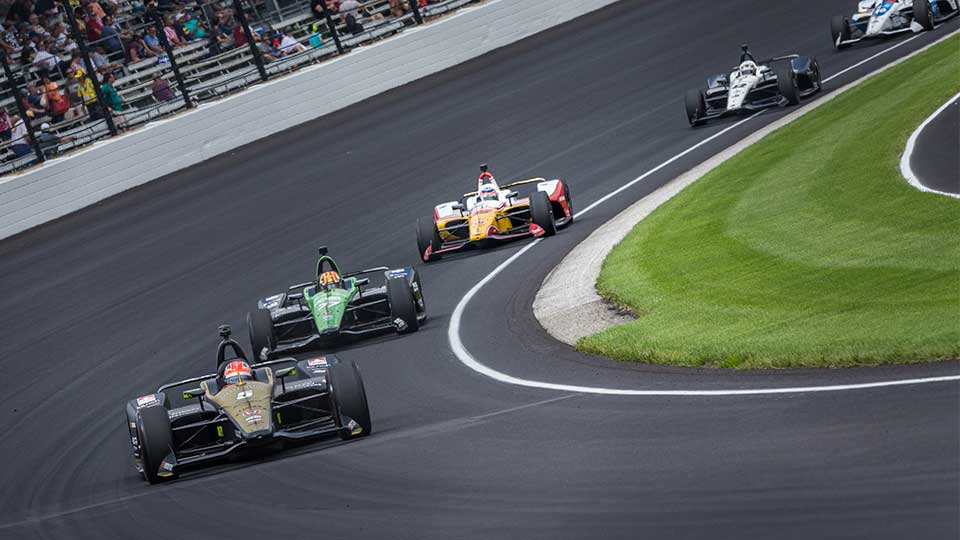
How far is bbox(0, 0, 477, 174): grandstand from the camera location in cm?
3303

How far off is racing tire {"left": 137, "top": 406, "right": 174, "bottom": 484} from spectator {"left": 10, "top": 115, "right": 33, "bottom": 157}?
67.0ft

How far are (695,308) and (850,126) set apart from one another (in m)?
8.97

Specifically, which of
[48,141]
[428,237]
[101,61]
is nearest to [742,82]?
[428,237]

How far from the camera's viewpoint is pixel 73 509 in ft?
43.8

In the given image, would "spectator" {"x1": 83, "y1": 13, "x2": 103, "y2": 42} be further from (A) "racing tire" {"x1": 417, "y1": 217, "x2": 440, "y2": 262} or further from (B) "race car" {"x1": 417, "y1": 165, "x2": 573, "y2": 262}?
(A) "racing tire" {"x1": 417, "y1": 217, "x2": 440, "y2": 262}

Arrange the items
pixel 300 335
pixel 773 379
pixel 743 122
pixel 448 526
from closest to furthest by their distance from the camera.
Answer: pixel 448 526 → pixel 773 379 → pixel 300 335 → pixel 743 122

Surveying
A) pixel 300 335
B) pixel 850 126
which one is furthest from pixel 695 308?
pixel 850 126

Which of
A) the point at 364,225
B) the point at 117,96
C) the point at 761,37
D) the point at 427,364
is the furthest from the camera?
the point at 761,37

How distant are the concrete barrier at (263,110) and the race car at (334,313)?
1368cm

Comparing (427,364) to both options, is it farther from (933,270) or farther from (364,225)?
(364,225)

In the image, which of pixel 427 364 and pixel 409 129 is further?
pixel 409 129

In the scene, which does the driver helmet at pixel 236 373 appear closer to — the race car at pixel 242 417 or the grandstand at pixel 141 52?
the race car at pixel 242 417

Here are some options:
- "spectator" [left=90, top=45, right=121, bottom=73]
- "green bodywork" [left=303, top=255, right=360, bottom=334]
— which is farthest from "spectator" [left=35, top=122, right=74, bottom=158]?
"green bodywork" [left=303, top=255, right=360, bottom=334]

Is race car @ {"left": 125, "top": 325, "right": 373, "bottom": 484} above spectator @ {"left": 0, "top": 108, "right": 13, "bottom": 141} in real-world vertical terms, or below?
below
